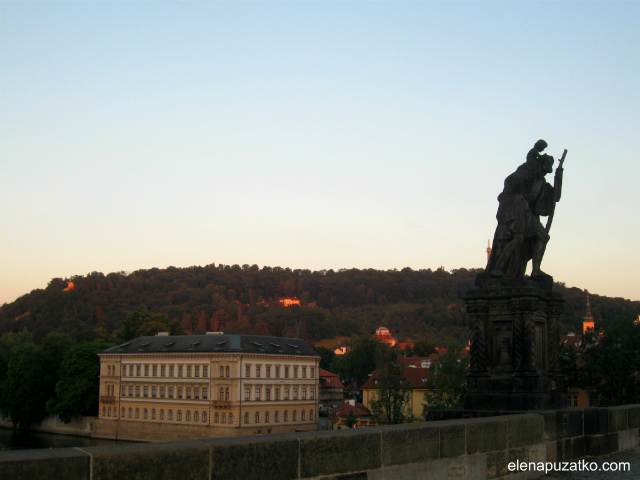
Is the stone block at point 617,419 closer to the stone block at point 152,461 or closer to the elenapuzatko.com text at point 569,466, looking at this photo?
the elenapuzatko.com text at point 569,466

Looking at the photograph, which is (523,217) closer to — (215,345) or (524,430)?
(524,430)

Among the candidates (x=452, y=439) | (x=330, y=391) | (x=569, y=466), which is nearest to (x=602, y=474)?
(x=569, y=466)

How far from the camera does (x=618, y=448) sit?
11.8 meters

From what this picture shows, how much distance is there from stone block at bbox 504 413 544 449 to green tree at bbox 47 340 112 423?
294 feet

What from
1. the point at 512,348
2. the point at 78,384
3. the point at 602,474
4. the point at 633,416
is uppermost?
the point at 512,348

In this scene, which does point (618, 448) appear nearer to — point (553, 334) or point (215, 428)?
point (553, 334)

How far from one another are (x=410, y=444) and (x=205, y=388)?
82.1 meters

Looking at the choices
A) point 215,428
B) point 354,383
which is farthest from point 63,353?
point 354,383

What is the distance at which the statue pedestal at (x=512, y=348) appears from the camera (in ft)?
35.8

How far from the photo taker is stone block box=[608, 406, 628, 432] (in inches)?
459

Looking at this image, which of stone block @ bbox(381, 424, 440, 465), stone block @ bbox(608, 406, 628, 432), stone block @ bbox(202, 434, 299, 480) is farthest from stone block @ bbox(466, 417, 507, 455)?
stone block @ bbox(608, 406, 628, 432)

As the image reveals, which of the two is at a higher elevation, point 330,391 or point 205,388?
point 205,388

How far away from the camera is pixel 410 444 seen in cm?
756

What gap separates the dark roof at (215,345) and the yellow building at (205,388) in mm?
119
